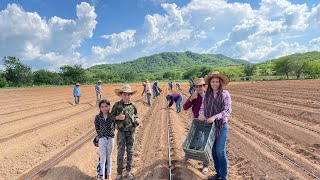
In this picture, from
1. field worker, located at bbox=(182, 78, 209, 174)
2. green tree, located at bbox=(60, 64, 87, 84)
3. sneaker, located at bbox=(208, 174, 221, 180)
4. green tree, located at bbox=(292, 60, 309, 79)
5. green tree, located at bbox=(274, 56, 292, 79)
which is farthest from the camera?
green tree, located at bbox=(60, 64, 87, 84)

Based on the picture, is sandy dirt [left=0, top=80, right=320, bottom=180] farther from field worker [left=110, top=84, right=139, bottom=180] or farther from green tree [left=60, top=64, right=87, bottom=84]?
green tree [left=60, top=64, right=87, bottom=84]

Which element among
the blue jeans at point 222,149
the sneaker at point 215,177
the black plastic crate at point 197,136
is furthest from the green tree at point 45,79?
the blue jeans at point 222,149

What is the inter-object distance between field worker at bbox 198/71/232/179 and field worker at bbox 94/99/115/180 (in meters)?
1.97

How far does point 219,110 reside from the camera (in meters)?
5.97

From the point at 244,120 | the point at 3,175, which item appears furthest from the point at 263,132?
the point at 3,175

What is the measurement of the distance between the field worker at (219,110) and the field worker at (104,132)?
77.7 inches

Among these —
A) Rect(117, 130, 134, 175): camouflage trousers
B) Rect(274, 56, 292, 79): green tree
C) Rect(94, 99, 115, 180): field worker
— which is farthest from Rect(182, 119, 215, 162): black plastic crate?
Rect(274, 56, 292, 79): green tree

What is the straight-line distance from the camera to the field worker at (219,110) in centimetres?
588

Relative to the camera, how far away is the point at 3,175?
306 inches

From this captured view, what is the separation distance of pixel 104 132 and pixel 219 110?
2.30 meters

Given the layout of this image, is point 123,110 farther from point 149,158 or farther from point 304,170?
point 304,170

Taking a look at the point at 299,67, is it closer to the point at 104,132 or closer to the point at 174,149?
the point at 174,149

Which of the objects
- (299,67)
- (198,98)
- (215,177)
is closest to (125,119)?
(198,98)

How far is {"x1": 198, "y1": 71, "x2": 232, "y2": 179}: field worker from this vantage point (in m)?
5.88
